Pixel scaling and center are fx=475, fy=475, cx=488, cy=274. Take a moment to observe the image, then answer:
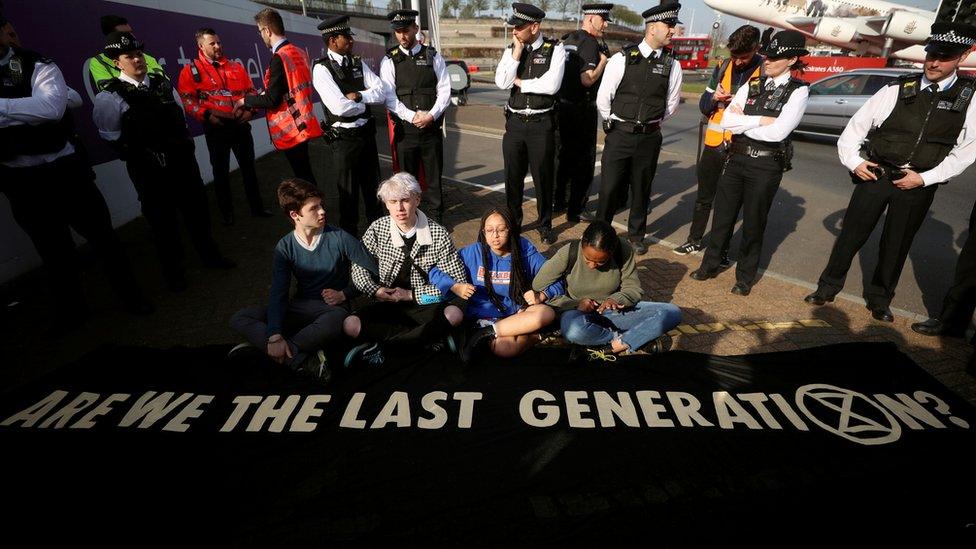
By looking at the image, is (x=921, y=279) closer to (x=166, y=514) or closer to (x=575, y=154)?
(x=575, y=154)

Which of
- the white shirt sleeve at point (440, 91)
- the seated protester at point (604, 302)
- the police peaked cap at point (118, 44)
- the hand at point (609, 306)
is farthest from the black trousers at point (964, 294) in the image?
the police peaked cap at point (118, 44)

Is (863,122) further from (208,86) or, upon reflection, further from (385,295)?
(208,86)

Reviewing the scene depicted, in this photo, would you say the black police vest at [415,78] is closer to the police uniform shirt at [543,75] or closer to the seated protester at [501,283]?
the police uniform shirt at [543,75]

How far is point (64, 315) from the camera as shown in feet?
12.1

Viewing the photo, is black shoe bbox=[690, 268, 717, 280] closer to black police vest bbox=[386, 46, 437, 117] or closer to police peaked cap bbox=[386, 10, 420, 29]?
black police vest bbox=[386, 46, 437, 117]

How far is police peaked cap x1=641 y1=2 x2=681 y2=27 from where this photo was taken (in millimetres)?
4344

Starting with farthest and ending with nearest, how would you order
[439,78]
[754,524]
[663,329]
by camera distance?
1. [439,78]
2. [663,329]
3. [754,524]

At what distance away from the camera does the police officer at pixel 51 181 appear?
10.2 feet

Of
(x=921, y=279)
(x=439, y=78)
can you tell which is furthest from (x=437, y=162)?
(x=921, y=279)

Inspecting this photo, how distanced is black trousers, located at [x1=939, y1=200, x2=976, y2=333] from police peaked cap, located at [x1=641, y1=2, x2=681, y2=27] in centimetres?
277

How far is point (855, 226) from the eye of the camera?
3.88 meters

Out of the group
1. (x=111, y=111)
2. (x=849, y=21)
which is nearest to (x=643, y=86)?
(x=111, y=111)

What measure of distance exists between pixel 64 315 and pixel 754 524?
4.76 m

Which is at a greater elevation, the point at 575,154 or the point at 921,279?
the point at 575,154
